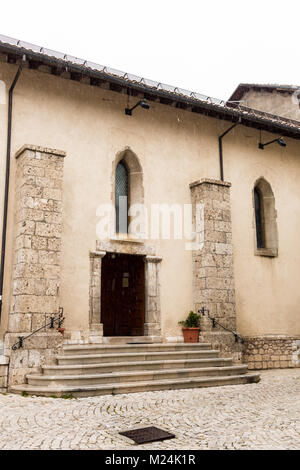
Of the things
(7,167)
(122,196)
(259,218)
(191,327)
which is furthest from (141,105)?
(191,327)

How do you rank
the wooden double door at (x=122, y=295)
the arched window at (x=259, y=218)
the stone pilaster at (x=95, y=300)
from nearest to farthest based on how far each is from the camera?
the stone pilaster at (x=95, y=300) < the wooden double door at (x=122, y=295) < the arched window at (x=259, y=218)

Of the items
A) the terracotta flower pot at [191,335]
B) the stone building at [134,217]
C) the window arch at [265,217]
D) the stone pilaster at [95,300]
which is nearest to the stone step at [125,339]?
the stone building at [134,217]

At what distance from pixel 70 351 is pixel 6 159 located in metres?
4.28

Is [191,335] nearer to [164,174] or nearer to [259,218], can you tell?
[164,174]

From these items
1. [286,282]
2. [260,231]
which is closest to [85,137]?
[260,231]

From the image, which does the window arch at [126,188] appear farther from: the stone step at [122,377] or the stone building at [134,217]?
the stone step at [122,377]

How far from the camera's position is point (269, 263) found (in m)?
13.8

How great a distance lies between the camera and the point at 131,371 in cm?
919

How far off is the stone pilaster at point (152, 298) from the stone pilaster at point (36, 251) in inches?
110

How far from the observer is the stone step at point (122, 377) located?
27.2 feet

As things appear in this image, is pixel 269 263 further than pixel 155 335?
Yes

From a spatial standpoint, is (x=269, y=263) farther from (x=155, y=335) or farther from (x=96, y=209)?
(x=96, y=209)

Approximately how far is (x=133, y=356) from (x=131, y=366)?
15.0 inches

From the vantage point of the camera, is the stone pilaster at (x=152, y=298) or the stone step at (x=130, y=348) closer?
the stone step at (x=130, y=348)
